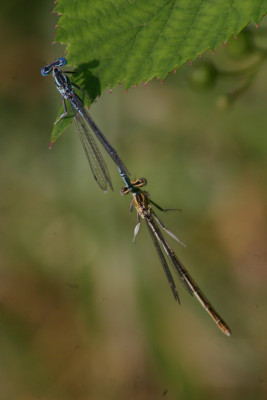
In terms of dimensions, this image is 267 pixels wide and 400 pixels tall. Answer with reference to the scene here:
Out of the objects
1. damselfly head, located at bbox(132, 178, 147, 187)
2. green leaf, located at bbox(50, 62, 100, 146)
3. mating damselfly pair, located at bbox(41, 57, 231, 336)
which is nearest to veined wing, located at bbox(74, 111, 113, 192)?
mating damselfly pair, located at bbox(41, 57, 231, 336)

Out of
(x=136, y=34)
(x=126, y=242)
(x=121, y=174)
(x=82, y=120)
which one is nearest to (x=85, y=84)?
(x=136, y=34)

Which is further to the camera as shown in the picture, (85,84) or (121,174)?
(121,174)

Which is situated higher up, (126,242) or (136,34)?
(136,34)

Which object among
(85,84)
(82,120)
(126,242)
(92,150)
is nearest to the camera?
(85,84)

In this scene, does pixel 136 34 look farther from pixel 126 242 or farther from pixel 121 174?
pixel 126 242

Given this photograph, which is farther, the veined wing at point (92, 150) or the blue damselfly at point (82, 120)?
the veined wing at point (92, 150)

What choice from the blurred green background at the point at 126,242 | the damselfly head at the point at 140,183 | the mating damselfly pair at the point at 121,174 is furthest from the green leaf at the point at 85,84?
the blurred green background at the point at 126,242

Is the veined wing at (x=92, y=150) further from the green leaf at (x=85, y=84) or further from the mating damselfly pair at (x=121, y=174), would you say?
the green leaf at (x=85, y=84)
